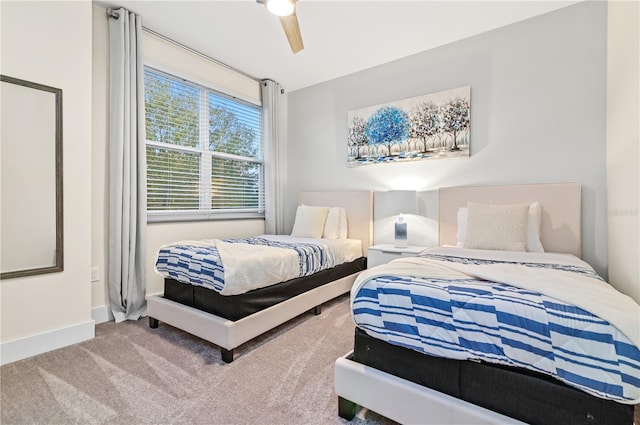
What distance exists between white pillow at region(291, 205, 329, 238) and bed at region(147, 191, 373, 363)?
65cm

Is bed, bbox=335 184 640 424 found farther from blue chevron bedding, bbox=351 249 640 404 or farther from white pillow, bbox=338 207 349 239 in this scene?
white pillow, bbox=338 207 349 239

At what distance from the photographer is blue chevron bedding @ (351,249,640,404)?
3.22 ft

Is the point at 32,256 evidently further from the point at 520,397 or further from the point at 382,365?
the point at 520,397

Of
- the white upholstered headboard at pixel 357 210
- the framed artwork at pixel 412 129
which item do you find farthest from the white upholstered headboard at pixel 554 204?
the white upholstered headboard at pixel 357 210

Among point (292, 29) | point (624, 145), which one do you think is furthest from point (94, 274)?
point (624, 145)

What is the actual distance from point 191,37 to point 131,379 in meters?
3.20

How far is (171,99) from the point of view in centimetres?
327

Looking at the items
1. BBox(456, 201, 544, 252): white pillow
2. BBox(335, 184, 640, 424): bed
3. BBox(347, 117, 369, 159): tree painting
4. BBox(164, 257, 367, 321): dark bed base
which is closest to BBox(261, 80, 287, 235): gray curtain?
BBox(347, 117, 369, 159): tree painting

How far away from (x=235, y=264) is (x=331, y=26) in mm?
2471

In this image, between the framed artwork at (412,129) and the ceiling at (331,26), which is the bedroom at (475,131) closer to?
the framed artwork at (412,129)

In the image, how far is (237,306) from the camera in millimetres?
2064

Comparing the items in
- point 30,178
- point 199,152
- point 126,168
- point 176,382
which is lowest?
point 176,382

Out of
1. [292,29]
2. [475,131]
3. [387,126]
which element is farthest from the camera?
[387,126]

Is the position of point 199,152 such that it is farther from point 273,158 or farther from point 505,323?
point 505,323
